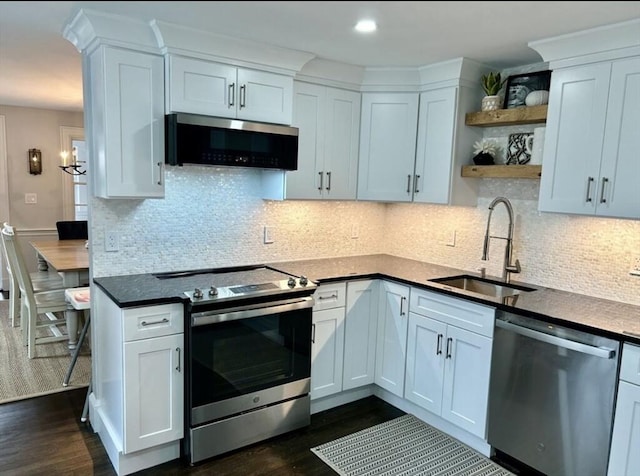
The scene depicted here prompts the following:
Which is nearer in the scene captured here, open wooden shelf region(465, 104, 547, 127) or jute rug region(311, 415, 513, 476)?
jute rug region(311, 415, 513, 476)

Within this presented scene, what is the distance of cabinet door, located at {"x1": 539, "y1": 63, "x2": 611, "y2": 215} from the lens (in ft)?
7.95

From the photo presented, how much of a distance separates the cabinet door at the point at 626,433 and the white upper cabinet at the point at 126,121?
250 centimetres

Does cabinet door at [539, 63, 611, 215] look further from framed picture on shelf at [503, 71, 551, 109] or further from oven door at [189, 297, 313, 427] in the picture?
oven door at [189, 297, 313, 427]

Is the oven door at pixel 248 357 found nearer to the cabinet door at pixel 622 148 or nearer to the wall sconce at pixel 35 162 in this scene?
the cabinet door at pixel 622 148

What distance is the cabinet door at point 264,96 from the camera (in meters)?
2.79

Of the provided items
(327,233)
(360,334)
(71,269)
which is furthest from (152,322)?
(71,269)

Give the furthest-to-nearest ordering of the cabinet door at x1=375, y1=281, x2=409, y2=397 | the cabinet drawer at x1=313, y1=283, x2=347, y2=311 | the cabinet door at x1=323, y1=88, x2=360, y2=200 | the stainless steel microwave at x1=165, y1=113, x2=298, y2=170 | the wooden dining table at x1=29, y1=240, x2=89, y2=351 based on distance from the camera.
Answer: the wooden dining table at x1=29, y1=240, x2=89, y2=351
the cabinet door at x1=323, y1=88, x2=360, y2=200
the cabinet door at x1=375, y1=281, x2=409, y2=397
the cabinet drawer at x1=313, y1=283, x2=347, y2=311
the stainless steel microwave at x1=165, y1=113, x2=298, y2=170

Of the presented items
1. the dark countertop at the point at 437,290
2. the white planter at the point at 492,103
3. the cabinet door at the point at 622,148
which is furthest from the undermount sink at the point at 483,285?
the white planter at the point at 492,103

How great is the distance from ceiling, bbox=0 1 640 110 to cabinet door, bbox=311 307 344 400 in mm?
1645

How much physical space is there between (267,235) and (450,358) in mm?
1492

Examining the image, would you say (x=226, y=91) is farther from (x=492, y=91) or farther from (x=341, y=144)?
(x=492, y=91)

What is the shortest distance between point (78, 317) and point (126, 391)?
2.17 metres

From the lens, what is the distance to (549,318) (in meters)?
2.29

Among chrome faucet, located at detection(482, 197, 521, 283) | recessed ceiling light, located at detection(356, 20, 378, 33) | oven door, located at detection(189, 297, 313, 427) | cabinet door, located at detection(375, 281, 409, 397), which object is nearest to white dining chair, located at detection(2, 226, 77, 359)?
oven door, located at detection(189, 297, 313, 427)
